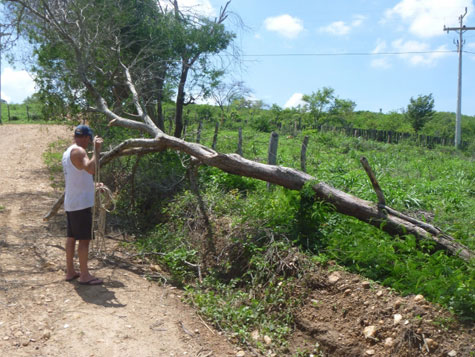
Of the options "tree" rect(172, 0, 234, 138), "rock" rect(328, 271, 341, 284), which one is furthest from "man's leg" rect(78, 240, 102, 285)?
"tree" rect(172, 0, 234, 138)

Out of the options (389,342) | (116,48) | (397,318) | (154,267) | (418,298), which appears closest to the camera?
(389,342)

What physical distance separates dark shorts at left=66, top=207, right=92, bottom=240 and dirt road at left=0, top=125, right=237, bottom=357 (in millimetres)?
542

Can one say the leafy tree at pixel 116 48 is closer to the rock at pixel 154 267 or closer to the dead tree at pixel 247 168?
the dead tree at pixel 247 168

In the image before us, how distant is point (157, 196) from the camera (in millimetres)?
7254

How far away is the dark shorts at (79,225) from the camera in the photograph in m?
4.48

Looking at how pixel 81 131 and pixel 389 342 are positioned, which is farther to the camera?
pixel 81 131

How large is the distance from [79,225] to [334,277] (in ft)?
8.77

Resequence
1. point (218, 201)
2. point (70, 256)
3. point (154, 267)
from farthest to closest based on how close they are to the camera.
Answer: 1. point (218, 201)
2. point (154, 267)
3. point (70, 256)

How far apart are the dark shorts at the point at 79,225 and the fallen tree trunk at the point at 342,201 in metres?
1.92

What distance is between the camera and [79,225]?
4480mm

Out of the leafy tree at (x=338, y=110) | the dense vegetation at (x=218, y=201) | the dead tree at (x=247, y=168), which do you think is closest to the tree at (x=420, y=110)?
the leafy tree at (x=338, y=110)

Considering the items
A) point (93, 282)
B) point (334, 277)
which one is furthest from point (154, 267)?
point (334, 277)

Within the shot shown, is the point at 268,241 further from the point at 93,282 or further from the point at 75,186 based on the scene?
the point at 75,186

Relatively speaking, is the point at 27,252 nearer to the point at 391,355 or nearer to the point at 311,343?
the point at 311,343
